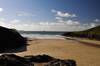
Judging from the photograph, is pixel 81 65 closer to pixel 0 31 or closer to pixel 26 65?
pixel 26 65

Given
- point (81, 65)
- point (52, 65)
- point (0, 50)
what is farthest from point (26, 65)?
point (0, 50)

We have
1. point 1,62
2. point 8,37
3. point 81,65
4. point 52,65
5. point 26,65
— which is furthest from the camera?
point 8,37

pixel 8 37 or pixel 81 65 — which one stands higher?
pixel 8 37

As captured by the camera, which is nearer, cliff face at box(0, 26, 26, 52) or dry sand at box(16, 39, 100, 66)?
dry sand at box(16, 39, 100, 66)

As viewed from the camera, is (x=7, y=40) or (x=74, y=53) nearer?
(x=74, y=53)

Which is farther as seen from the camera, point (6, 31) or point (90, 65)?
point (6, 31)

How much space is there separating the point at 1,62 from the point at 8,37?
15504mm

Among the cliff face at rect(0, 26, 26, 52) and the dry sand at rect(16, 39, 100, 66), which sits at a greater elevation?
the cliff face at rect(0, 26, 26, 52)

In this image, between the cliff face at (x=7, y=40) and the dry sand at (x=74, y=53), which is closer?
the dry sand at (x=74, y=53)

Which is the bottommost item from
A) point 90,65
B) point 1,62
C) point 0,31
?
point 90,65

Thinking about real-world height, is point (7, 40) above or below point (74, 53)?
above

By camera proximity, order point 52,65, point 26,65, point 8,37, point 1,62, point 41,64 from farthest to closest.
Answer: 1. point 8,37
2. point 41,64
3. point 52,65
4. point 26,65
5. point 1,62

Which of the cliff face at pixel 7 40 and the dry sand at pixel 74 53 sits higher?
the cliff face at pixel 7 40

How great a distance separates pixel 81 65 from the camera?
1511cm
